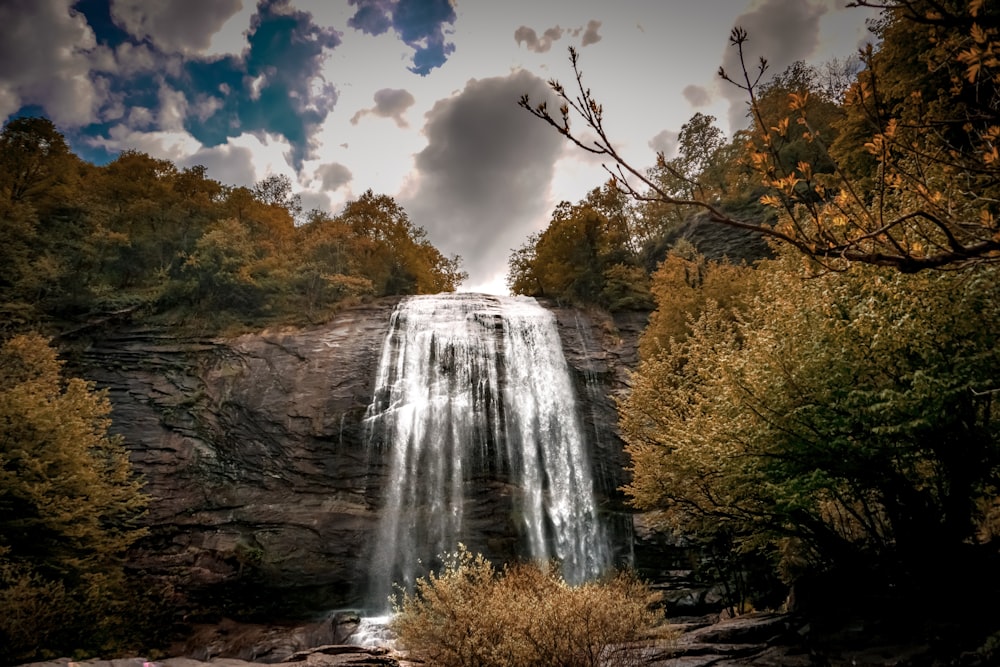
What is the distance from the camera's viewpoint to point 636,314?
24.7 m

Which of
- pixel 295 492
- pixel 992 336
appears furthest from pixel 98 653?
pixel 992 336

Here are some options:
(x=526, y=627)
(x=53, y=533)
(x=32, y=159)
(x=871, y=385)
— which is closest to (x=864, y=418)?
(x=871, y=385)

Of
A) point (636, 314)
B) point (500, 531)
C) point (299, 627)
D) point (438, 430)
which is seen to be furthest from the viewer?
point (636, 314)

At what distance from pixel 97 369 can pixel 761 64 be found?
26.3 m

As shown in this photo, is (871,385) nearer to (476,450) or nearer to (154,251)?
(476,450)

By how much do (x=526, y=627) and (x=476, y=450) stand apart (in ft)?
43.6

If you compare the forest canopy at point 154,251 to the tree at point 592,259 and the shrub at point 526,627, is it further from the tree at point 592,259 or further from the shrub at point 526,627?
the shrub at point 526,627

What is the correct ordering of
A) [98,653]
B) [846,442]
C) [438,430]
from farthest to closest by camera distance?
1. [438,430]
2. [98,653]
3. [846,442]

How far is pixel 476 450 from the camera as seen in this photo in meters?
19.8

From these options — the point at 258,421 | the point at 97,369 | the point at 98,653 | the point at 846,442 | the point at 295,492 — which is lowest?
the point at 98,653

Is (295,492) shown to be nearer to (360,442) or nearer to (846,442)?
(360,442)

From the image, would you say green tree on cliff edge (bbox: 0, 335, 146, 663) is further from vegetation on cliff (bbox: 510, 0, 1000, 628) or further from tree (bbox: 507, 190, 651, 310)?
tree (bbox: 507, 190, 651, 310)

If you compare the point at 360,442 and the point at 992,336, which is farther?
the point at 360,442

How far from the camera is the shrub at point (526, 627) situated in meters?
6.52
